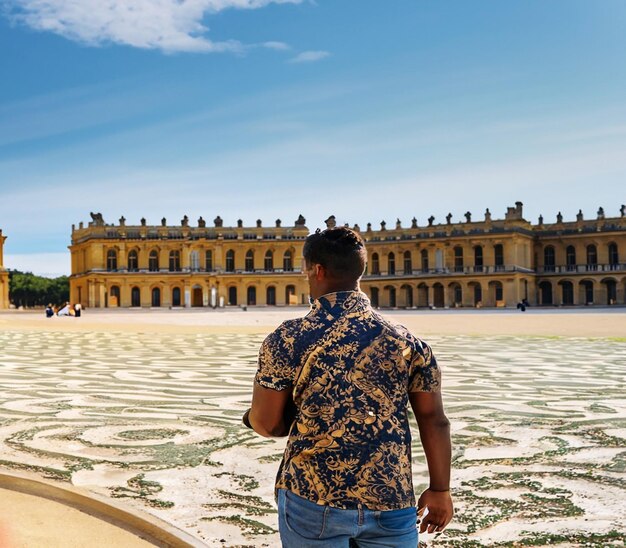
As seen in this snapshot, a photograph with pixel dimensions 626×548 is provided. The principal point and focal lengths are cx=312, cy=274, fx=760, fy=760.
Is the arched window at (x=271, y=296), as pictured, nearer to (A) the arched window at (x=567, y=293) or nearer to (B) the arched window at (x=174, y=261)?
(B) the arched window at (x=174, y=261)

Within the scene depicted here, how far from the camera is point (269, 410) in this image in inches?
116

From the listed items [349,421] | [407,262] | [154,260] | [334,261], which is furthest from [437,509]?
[154,260]

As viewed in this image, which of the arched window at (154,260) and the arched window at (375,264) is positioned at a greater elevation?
the arched window at (154,260)

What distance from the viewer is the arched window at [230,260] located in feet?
294

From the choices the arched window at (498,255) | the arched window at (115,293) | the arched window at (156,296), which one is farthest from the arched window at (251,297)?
the arched window at (498,255)

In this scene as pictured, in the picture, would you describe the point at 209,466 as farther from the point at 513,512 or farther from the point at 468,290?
the point at 468,290

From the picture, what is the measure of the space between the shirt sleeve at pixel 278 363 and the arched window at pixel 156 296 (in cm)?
8682

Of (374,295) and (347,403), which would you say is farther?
(374,295)

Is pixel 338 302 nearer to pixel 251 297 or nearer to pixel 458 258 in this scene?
pixel 458 258

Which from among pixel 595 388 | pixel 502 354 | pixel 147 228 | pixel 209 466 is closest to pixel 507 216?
pixel 147 228

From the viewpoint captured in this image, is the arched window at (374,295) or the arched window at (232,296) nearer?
the arched window at (374,295)

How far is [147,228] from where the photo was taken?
8919 cm

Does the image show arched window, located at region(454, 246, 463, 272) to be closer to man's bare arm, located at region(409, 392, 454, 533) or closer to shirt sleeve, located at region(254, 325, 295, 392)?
man's bare arm, located at region(409, 392, 454, 533)

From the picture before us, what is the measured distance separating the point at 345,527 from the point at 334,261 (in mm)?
1000
